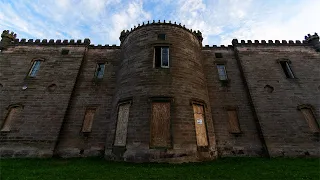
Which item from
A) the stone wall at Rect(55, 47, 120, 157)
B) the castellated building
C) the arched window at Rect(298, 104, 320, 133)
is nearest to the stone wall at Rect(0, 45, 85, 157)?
the castellated building

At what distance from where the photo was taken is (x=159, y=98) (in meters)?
10.2

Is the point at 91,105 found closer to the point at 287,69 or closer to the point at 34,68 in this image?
the point at 34,68

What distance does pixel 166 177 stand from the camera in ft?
21.0

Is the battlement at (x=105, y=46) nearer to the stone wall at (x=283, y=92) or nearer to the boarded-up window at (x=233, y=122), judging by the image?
the boarded-up window at (x=233, y=122)

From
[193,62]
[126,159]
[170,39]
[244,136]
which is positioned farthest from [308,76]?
[126,159]

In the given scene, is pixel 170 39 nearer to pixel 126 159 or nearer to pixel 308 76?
pixel 126 159

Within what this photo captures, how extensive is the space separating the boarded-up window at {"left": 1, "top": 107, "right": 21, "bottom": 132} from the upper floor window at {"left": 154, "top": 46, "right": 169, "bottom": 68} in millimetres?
11386

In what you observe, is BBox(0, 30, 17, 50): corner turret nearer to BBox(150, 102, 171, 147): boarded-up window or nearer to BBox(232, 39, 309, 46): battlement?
BBox(150, 102, 171, 147): boarded-up window

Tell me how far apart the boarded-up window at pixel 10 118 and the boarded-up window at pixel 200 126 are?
1343 cm

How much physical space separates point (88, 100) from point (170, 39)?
8246mm

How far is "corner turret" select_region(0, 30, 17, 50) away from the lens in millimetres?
15698

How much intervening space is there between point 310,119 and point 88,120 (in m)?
17.1

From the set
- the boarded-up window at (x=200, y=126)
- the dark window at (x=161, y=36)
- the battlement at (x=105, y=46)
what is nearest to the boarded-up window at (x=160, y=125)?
the boarded-up window at (x=200, y=126)

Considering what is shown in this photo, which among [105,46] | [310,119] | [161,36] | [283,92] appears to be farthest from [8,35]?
[310,119]
